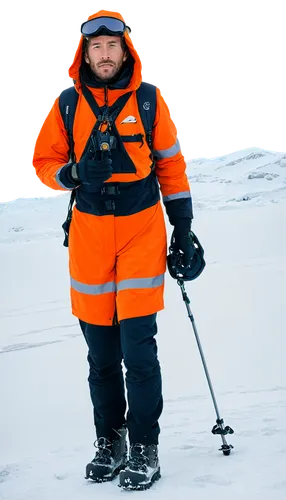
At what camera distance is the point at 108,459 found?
10.7ft

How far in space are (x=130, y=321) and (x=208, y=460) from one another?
0.78m

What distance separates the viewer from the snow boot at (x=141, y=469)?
3.03 metres

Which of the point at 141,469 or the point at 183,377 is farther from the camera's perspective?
the point at 183,377

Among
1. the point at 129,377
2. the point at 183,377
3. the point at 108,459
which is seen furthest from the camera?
the point at 183,377

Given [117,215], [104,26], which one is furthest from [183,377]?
[104,26]

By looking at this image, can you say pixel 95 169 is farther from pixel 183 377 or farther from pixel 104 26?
pixel 183 377

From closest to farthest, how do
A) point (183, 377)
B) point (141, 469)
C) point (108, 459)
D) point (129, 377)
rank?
point (141, 469), point (129, 377), point (108, 459), point (183, 377)

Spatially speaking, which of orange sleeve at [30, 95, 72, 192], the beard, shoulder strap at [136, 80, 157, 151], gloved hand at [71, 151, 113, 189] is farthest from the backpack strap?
orange sleeve at [30, 95, 72, 192]

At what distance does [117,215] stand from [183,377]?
6.19 feet

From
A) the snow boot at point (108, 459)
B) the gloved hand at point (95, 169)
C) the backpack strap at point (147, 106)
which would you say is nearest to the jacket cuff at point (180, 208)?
the backpack strap at point (147, 106)

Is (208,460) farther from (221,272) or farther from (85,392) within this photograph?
(221,272)

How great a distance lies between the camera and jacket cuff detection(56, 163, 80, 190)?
3.06 meters

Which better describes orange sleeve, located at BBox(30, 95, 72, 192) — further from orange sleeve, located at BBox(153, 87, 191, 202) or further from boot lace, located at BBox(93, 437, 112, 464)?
boot lace, located at BBox(93, 437, 112, 464)

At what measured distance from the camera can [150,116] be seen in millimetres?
3123
